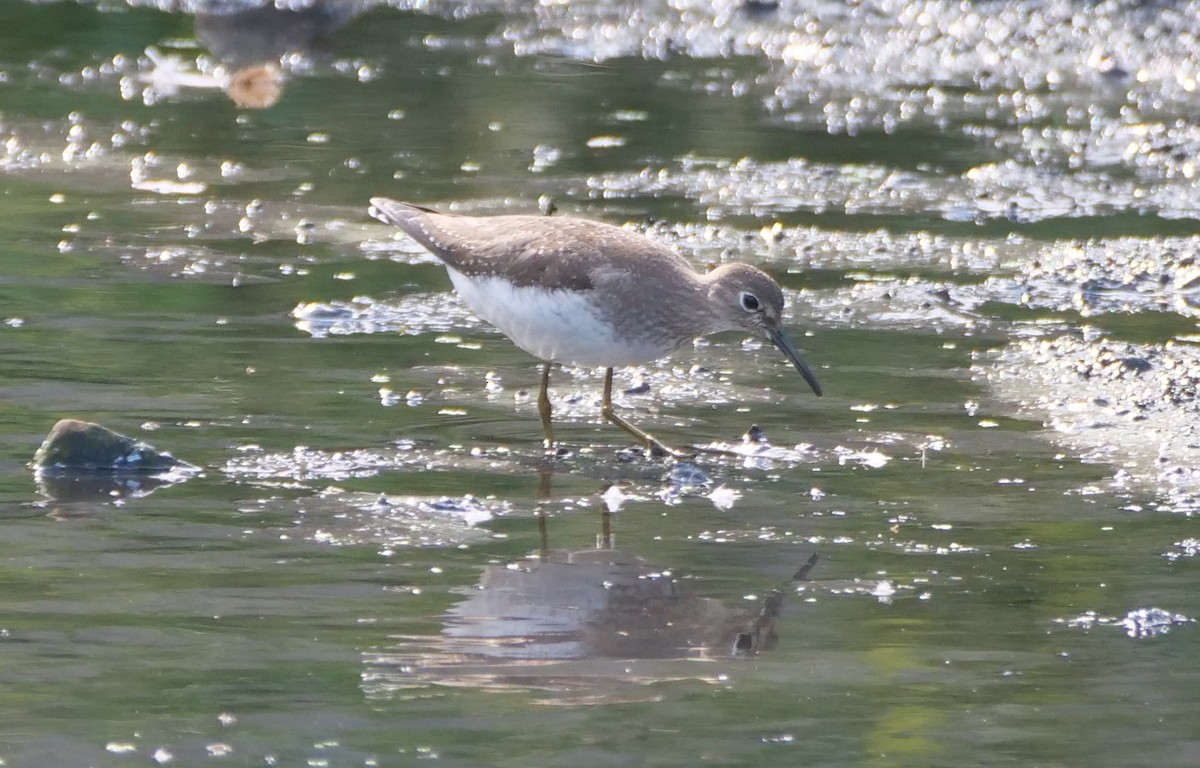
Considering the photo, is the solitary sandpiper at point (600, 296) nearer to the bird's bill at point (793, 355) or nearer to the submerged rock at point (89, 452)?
the bird's bill at point (793, 355)

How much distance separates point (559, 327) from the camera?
23.1ft

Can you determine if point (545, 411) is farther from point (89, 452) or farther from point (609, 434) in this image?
point (89, 452)

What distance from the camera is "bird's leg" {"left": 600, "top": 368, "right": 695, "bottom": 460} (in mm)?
6953

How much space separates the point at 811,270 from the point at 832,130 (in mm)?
3364

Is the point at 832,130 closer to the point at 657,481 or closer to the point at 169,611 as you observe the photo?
the point at 657,481

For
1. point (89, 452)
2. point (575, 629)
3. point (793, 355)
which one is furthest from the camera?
point (793, 355)

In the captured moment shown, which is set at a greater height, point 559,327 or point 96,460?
point 559,327

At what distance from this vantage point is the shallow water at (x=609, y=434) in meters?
4.79

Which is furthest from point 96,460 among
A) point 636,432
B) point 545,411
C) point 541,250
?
point 636,432

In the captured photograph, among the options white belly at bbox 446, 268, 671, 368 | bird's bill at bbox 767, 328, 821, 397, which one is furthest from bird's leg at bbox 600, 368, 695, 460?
bird's bill at bbox 767, 328, 821, 397

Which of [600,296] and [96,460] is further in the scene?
[600,296]

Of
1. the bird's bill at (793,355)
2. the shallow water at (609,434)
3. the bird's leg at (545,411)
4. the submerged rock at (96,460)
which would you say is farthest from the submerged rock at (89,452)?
the bird's bill at (793,355)

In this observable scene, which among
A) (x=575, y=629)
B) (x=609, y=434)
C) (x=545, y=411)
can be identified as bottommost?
(x=575, y=629)

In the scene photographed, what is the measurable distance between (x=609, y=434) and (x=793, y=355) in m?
0.75
